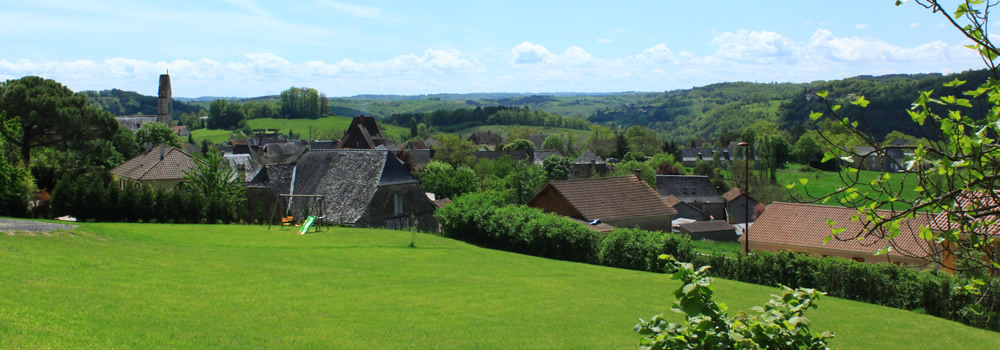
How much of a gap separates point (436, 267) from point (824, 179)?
101 meters

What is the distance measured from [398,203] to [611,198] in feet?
46.0

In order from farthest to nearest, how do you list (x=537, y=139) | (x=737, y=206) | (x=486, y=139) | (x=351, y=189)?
(x=486, y=139)
(x=537, y=139)
(x=737, y=206)
(x=351, y=189)

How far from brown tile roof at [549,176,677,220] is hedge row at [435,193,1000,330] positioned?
5055 millimetres

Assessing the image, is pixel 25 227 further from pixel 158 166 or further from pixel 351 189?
pixel 158 166

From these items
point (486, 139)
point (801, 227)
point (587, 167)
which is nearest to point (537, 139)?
point (486, 139)

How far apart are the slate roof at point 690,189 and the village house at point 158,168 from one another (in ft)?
182

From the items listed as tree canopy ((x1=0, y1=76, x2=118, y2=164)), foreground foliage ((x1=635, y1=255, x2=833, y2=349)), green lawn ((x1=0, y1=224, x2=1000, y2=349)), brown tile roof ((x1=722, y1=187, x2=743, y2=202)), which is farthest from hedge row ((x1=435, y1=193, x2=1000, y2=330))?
brown tile roof ((x1=722, y1=187, x2=743, y2=202))

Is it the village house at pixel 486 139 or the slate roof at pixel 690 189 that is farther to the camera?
the village house at pixel 486 139

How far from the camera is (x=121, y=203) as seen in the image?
114ft

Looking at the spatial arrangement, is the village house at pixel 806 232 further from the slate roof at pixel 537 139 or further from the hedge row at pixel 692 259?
the slate roof at pixel 537 139

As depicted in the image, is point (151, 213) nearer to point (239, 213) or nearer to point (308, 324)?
point (239, 213)

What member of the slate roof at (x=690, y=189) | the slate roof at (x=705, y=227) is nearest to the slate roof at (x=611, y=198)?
the slate roof at (x=705, y=227)

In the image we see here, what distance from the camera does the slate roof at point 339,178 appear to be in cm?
4219

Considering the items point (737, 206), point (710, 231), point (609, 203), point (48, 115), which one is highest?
point (48, 115)
